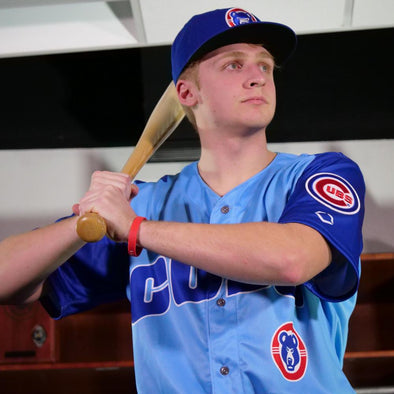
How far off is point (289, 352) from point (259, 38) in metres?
0.66

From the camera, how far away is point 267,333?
1.11 meters

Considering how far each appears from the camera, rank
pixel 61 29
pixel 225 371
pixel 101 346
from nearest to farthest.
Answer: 1. pixel 225 371
2. pixel 61 29
3. pixel 101 346

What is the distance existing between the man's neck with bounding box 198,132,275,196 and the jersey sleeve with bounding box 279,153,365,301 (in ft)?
0.52

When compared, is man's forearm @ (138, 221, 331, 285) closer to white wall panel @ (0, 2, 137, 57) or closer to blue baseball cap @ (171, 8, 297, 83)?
blue baseball cap @ (171, 8, 297, 83)

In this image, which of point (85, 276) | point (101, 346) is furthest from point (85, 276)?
point (101, 346)

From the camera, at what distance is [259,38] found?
1.34 m

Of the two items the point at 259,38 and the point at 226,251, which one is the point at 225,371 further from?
the point at 259,38

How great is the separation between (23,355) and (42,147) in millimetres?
943

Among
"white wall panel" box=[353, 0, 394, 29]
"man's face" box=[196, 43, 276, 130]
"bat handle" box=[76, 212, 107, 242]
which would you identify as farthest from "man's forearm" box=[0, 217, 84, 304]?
"white wall panel" box=[353, 0, 394, 29]

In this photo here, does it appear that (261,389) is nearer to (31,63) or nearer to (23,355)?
(23,355)

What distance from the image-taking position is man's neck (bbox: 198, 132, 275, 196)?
1306mm

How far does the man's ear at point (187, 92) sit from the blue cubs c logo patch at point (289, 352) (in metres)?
0.55

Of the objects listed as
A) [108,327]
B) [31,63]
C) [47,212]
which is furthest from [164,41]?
[108,327]

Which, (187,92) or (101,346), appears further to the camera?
(101,346)
